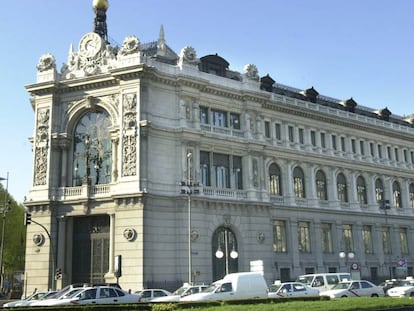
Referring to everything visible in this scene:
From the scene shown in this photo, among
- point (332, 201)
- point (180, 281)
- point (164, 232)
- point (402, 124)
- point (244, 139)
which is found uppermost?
point (402, 124)

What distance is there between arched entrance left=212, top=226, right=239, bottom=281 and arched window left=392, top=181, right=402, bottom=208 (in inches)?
1055

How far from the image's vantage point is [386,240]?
63.0 m

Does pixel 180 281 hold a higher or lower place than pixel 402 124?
lower

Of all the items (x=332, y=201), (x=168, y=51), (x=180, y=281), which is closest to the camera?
(x=180, y=281)

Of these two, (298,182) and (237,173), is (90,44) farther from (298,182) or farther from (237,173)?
(298,182)

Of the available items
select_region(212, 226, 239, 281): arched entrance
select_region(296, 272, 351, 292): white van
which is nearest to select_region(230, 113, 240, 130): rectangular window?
select_region(212, 226, 239, 281): arched entrance

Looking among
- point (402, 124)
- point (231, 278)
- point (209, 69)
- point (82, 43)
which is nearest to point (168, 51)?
point (209, 69)

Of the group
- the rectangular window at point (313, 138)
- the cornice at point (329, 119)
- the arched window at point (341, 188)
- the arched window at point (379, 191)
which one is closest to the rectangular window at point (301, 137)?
the rectangular window at point (313, 138)

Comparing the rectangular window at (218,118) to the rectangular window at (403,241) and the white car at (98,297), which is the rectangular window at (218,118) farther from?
the rectangular window at (403,241)

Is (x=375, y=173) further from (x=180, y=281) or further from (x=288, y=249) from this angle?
(x=180, y=281)

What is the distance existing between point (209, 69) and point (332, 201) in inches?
780

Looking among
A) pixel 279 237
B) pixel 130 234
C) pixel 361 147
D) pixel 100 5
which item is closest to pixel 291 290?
pixel 130 234

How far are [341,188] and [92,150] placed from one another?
2848cm

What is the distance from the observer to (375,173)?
64062 mm
